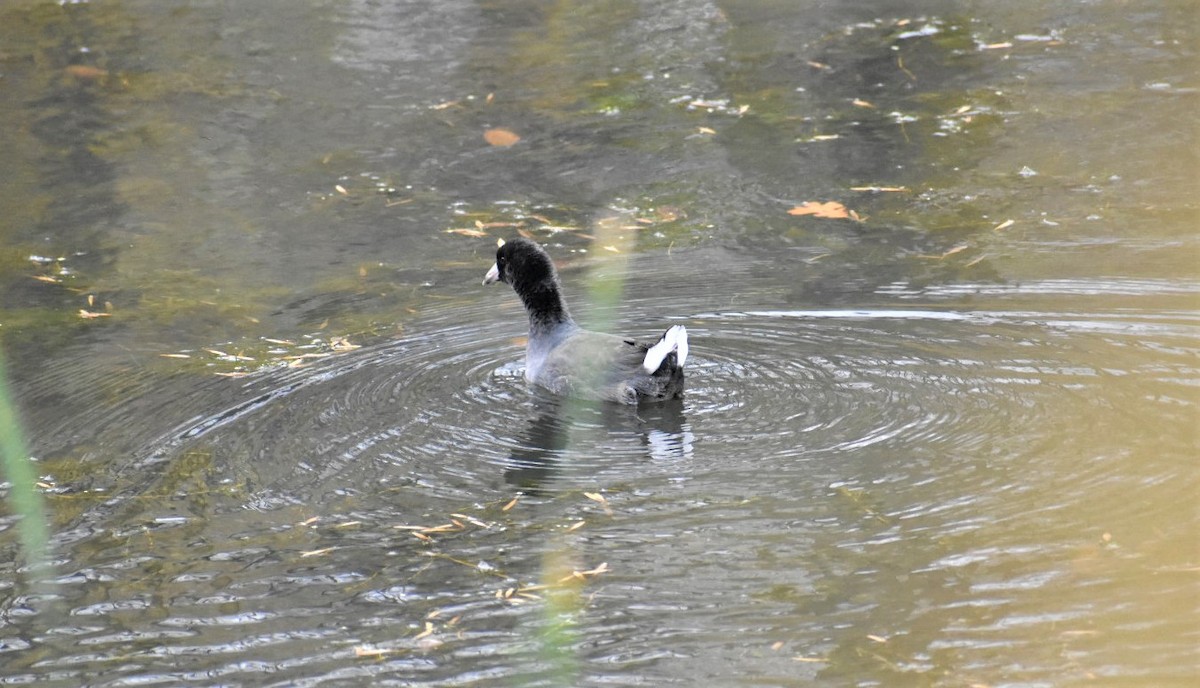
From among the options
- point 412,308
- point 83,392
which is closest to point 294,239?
point 412,308

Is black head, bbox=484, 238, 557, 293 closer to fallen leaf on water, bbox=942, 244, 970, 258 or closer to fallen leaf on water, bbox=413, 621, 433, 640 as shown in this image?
fallen leaf on water, bbox=942, 244, 970, 258

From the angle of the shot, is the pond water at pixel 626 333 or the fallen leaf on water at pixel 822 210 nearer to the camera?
the pond water at pixel 626 333

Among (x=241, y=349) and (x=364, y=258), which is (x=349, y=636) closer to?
(x=241, y=349)

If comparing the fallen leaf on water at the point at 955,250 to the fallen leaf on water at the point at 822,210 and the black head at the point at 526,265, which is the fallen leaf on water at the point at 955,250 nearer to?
the fallen leaf on water at the point at 822,210

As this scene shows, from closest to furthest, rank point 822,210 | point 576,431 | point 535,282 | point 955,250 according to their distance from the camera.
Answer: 1. point 576,431
2. point 535,282
3. point 955,250
4. point 822,210

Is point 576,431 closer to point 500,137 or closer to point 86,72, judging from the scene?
point 500,137

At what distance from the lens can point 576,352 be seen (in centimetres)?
751

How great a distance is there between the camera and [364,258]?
9797 mm

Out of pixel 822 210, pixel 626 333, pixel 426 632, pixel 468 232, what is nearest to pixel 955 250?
pixel 822 210

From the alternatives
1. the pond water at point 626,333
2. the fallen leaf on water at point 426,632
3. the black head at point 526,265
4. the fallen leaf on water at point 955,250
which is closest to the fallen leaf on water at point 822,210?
the pond water at point 626,333

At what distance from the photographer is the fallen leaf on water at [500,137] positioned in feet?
39.4

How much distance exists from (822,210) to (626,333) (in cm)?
235

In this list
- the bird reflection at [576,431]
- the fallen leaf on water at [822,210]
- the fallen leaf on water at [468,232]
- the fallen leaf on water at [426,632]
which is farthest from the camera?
the fallen leaf on water at [468,232]

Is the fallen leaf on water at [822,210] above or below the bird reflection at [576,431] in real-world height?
above
